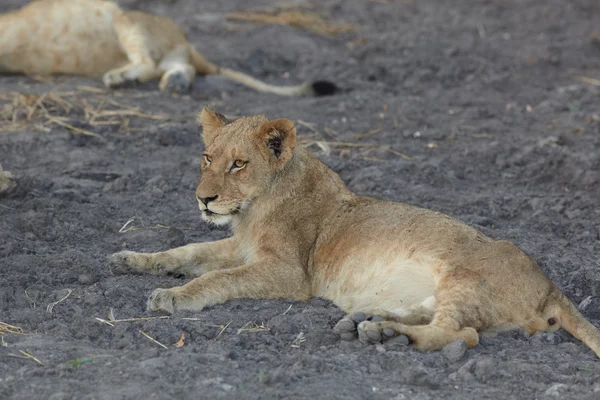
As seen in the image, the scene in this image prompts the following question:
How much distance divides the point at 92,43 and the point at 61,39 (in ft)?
0.96

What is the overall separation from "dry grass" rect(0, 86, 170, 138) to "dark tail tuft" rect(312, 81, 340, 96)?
1.44 metres

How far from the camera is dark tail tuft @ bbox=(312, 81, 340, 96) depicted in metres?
8.62

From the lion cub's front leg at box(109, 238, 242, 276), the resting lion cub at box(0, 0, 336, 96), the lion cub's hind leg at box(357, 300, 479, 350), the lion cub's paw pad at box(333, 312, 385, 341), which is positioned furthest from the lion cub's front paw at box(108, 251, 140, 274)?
the resting lion cub at box(0, 0, 336, 96)

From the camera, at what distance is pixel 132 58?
9297 millimetres

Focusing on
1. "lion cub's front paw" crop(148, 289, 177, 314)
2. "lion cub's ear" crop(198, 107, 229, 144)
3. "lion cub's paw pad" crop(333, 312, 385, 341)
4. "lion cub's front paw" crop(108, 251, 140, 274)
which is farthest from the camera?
"lion cub's ear" crop(198, 107, 229, 144)

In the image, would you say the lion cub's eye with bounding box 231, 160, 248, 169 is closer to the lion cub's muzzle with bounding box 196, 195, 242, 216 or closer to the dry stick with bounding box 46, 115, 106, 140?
the lion cub's muzzle with bounding box 196, 195, 242, 216

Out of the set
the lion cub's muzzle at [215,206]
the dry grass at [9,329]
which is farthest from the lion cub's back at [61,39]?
the dry grass at [9,329]

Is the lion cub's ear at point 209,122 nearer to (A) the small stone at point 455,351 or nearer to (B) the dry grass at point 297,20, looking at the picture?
(A) the small stone at point 455,351

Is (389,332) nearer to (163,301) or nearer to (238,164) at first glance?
(163,301)

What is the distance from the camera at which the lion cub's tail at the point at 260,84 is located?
8664mm

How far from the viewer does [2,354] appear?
392 cm

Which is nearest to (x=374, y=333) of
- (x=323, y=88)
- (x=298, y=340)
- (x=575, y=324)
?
(x=298, y=340)

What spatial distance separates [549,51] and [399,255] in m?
6.26

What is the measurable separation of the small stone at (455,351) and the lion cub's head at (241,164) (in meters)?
1.37
